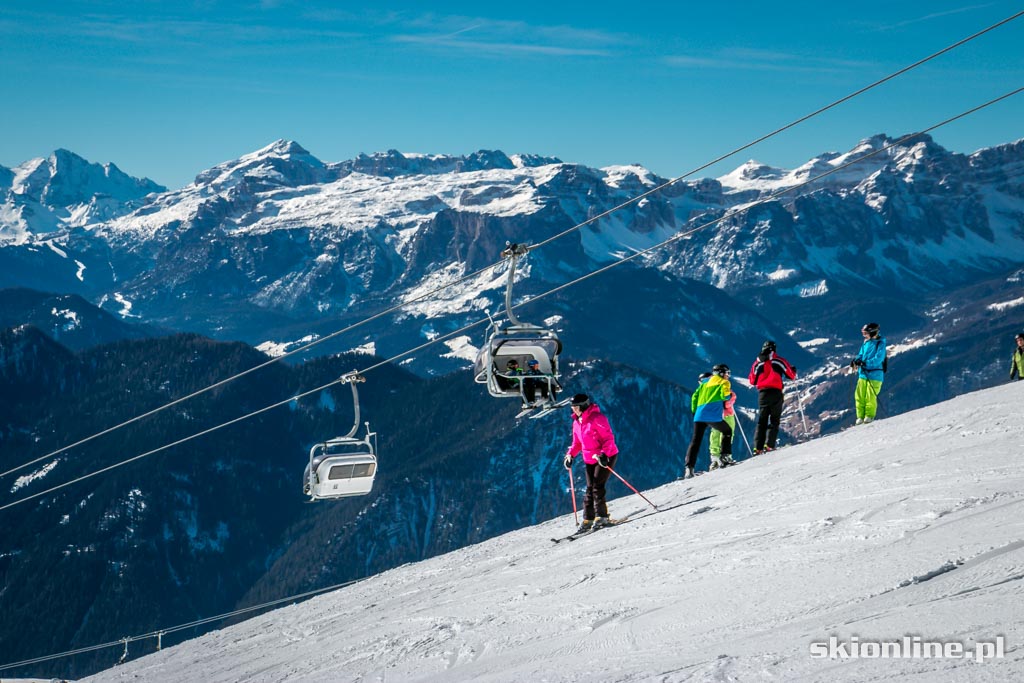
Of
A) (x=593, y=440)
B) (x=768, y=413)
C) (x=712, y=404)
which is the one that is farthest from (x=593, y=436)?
(x=768, y=413)

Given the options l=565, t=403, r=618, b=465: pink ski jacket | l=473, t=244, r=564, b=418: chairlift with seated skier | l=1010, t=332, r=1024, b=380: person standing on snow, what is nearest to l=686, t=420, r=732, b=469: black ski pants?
l=565, t=403, r=618, b=465: pink ski jacket

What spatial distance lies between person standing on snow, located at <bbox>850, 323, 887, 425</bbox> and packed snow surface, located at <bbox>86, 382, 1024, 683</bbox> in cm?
118

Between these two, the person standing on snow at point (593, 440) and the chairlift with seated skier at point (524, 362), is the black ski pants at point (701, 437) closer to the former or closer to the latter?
the person standing on snow at point (593, 440)

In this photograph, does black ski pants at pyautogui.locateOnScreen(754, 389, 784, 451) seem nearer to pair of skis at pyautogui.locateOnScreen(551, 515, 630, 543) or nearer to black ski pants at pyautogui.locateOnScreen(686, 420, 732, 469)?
black ski pants at pyautogui.locateOnScreen(686, 420, 732, 469)

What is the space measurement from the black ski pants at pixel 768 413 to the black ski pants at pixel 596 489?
399cm

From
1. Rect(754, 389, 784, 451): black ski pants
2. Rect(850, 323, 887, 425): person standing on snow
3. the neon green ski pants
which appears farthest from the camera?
the neon green ski pants

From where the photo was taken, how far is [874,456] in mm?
17938

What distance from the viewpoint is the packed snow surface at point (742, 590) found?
10234 mm

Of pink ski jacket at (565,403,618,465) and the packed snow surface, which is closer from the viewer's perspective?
the packed snow surface

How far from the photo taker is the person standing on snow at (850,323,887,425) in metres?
22.0

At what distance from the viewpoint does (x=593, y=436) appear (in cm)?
1867

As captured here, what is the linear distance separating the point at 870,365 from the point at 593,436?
6573 millimetres

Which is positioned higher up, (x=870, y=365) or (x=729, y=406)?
(x=870, y=365)

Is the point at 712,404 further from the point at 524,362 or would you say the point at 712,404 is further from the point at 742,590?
the point at 742,590
